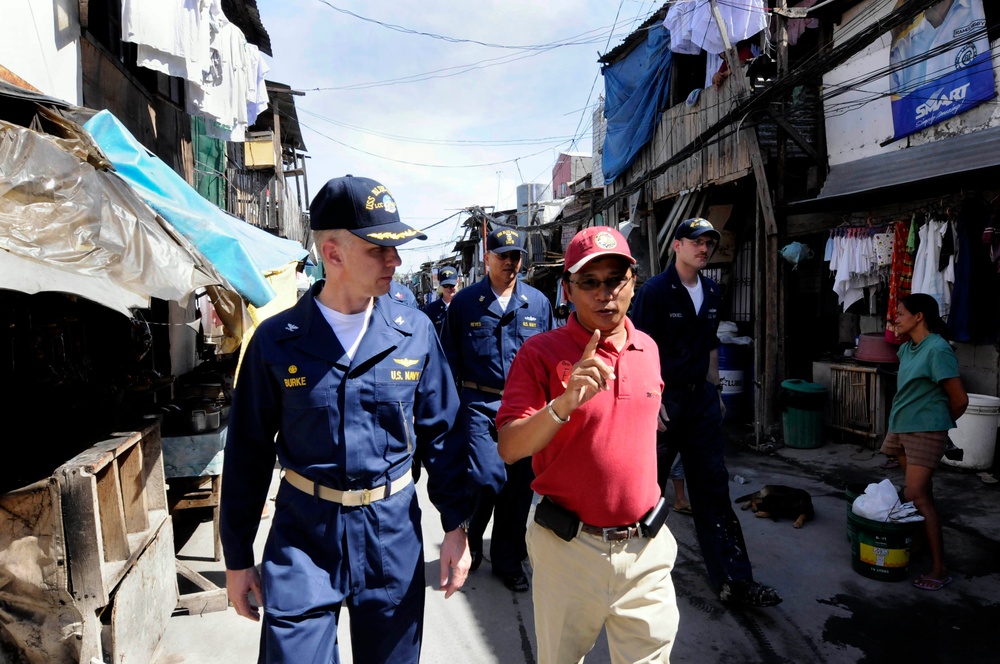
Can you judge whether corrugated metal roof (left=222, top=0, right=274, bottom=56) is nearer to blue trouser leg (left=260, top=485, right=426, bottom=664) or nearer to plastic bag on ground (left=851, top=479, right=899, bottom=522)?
blue trouser leg (left=260, top=485, right=426, bottom=664)

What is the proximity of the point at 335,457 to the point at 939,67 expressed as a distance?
7.87 metres

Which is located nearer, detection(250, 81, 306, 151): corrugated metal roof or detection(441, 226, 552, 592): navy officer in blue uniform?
detection(441, 226, 552, 592): navy officer in blue uniform

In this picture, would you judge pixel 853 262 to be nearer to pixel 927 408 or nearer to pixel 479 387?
pixel 927 408

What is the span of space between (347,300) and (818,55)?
24.4 feet

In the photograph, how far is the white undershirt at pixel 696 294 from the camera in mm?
4082

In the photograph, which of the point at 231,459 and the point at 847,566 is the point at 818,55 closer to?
the point at 847,566

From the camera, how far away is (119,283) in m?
3.32

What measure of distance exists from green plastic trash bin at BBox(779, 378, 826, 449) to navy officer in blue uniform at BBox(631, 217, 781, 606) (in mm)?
4206

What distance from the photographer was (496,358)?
4.30 meters

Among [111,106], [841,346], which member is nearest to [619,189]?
[841,346]

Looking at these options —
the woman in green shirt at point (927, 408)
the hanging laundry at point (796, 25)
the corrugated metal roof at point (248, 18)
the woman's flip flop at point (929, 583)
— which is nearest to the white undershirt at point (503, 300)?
the woman in green shirt at point (927, 408)

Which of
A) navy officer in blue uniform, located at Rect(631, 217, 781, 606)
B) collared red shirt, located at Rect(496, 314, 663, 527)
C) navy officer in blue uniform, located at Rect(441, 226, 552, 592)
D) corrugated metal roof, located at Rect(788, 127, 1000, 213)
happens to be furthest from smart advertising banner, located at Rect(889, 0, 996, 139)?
collared red shirt, located at Rect(496, 314, 663, 527)

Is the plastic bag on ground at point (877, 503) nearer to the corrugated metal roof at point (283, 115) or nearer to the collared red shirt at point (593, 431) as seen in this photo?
the collared red shirt at point (593, 431)

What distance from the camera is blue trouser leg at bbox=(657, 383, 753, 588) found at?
3.72 m
